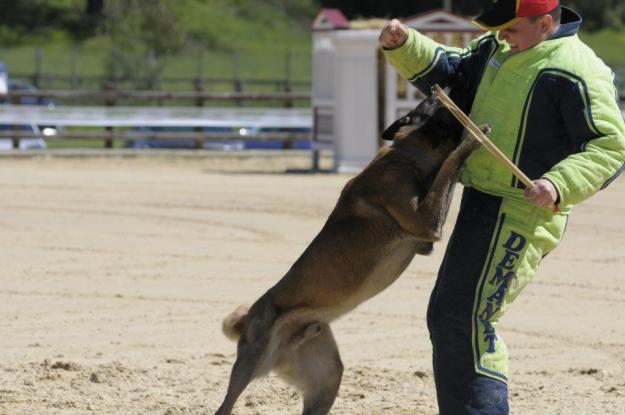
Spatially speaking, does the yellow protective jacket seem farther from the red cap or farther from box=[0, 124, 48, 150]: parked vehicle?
box=[0, 124, 48, 150]: parked vehicle

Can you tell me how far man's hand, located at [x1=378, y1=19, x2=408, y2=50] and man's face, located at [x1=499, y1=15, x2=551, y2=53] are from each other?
0.49 metres

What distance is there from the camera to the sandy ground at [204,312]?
708 centimetres

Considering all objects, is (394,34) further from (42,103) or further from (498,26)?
(42,103)

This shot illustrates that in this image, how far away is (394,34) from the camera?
5.48 metres

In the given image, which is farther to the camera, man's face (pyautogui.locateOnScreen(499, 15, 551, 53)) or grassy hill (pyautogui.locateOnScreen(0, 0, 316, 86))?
grassy hill (pyautogui.locateOnScreen(0, 0, 316, 86))

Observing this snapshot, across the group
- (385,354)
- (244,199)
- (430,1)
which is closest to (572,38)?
(385,354)

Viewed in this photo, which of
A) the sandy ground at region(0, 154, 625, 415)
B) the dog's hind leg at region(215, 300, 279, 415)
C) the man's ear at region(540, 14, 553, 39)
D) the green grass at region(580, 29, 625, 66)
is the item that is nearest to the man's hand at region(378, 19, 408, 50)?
the man's ear at region(540, 14, 553, 39)

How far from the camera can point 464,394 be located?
5293 mm

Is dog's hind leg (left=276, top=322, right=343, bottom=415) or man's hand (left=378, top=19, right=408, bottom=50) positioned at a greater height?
man's hand (left=378, top=19, right=408, bottom=50)

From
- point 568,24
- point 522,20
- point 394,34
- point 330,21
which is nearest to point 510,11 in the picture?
point 522,20

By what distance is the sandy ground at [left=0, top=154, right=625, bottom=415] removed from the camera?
7.08 m

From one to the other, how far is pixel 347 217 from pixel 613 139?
137 cm

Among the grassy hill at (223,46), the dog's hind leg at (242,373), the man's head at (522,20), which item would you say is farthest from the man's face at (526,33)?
the grassy hill at (223,46)

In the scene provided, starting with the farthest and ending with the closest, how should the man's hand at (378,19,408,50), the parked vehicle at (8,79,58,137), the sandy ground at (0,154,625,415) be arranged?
the parked vehicle at (8,79,58,137) → the sandy ground at (0,154,625,415) → the man's hand at (378,19,408,50)
